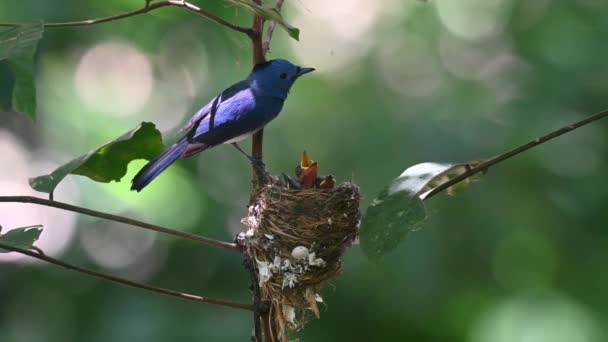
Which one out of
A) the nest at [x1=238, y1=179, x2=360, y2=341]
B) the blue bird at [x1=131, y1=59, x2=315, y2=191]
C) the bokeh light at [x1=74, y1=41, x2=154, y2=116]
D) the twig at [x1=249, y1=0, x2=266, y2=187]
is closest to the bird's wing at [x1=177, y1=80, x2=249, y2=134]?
the blue bird at [x1=131, y1=59, x2=315, y2=191]

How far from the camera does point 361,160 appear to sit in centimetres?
343

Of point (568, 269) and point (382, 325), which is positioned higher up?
point (568, 269)

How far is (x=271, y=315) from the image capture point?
69.5 inches

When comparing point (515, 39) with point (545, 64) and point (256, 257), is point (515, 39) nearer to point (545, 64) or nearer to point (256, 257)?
point (545, 64)

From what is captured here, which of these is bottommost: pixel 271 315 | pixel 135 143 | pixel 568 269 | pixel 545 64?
pixel 271 315

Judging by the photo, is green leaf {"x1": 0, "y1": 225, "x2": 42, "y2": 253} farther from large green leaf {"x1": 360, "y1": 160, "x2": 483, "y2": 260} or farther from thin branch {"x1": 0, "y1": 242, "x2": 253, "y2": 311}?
large green leaf {"x1": 360, "y1": 160, "x2": 483, "y2": 260}

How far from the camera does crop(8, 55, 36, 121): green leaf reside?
123cm

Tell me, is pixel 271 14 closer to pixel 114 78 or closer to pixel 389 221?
pixel 389 221

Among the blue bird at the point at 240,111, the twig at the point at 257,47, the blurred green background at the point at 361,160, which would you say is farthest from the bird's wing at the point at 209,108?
the blurred green background at the point at 361,160

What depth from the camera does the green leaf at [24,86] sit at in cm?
123

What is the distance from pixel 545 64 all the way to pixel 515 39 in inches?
12.1

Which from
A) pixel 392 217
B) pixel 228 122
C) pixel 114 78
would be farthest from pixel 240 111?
pixel 114 78

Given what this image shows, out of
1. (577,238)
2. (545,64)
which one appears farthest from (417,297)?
(545,64)

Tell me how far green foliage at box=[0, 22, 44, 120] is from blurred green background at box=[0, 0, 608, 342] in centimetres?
197
